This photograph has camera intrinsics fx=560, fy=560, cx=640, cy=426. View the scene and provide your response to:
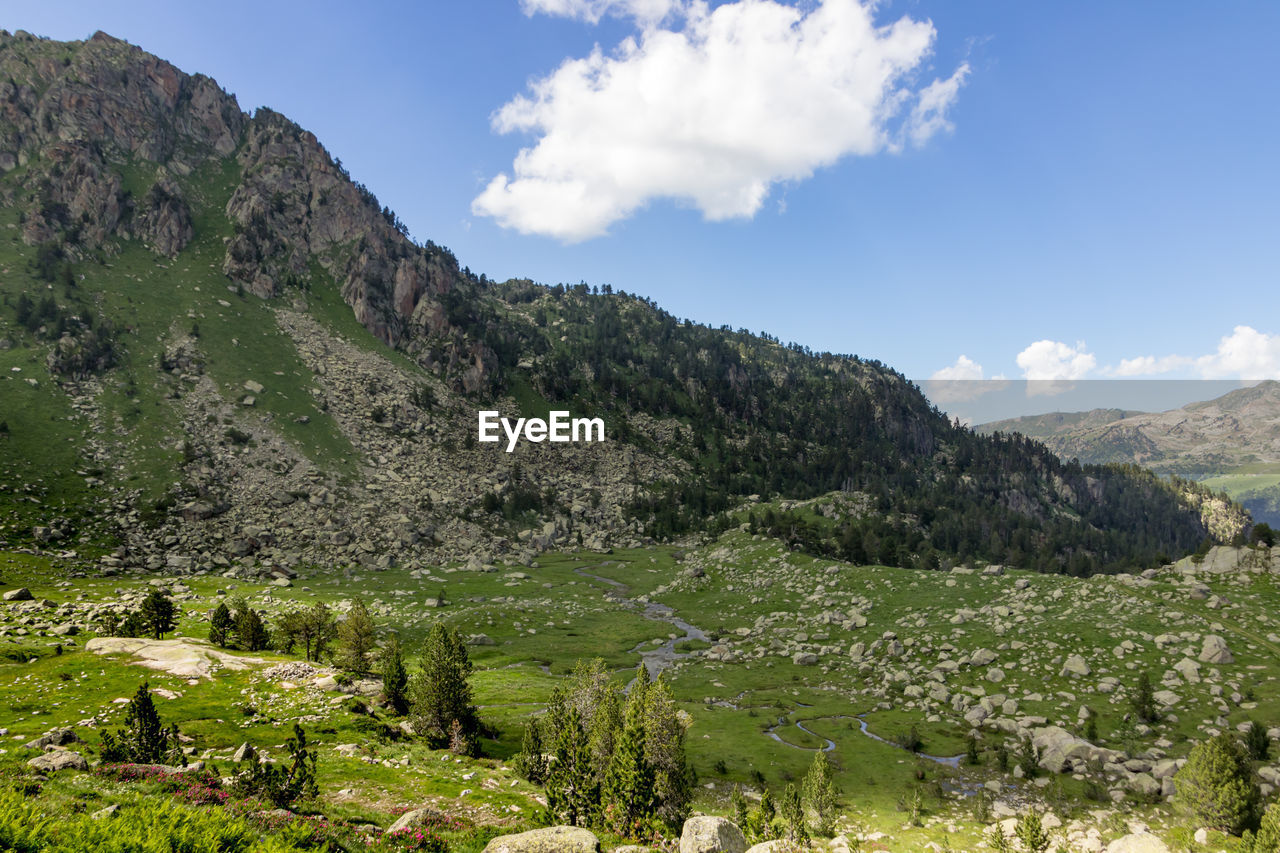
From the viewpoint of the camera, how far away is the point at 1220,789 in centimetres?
3994

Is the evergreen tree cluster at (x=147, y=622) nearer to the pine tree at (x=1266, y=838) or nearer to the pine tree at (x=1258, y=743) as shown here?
the pine tree at (x=1266, y=838)

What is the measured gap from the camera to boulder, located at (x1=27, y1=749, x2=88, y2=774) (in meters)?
30.0

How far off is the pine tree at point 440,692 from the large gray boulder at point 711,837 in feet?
95.3

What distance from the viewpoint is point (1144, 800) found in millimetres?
46562

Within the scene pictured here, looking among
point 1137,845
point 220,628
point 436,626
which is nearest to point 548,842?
point 436,626

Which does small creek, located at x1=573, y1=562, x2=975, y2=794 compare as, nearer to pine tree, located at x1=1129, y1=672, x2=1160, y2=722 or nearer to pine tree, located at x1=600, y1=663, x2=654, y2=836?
pine tree, located at x1=1129, y1=672, x2=1160, y2=722

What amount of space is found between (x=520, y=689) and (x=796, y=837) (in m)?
49.1

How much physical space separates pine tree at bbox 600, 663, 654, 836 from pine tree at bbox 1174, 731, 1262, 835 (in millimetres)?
40669

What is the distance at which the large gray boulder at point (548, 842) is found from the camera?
24781 millimetres

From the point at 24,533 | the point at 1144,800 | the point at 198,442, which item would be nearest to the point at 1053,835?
the point at 1144,800

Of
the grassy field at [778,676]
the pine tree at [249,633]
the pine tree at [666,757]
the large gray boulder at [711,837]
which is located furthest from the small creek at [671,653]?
the pine tree at [249,633]

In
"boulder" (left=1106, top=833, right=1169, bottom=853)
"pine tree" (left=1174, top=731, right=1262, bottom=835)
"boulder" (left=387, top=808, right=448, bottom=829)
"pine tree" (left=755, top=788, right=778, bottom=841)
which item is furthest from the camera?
"pine tree" (left=1174, top=731, right=1262, bottom=835)

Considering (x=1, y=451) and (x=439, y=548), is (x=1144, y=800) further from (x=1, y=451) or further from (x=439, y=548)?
(x=1, y=451)

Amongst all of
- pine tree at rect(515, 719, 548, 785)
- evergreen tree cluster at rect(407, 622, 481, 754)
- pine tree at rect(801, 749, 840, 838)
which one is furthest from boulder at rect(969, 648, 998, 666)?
evergreen tree cluster at rect(407, 622, 481, 754)
